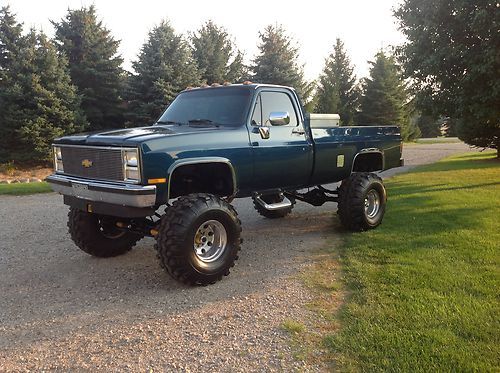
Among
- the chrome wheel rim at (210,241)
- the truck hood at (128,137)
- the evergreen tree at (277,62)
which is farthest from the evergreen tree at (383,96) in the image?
the chrome wheel rim at (210,241)

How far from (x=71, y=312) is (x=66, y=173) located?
1.80 metres

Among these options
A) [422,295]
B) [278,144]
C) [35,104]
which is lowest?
[422,295]

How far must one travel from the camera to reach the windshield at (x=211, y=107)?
5.69 m

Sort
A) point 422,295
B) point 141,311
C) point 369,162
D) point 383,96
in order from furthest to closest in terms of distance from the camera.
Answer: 1. point 383,96
2. point 369,162
3. point 422,295
4. point 141,311

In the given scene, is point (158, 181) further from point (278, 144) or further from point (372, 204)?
point (372, 204)

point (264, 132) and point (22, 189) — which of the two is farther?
point (22, 189)

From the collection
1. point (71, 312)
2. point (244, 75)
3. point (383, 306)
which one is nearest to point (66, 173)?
point (71, 312)

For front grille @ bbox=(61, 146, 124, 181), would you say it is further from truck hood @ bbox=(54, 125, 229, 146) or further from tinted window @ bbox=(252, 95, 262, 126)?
tinted window @ bbox=(252, 95, 262, 126)

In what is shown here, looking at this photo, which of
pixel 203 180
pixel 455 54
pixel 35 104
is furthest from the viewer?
pixel 35 104

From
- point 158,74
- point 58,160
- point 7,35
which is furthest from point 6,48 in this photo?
point 58,160

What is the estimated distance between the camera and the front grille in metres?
4.59

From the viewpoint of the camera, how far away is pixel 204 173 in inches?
215

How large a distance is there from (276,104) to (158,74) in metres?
20.5

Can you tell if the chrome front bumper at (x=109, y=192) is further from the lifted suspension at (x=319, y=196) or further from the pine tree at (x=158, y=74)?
the pine tree at (x=158, y=74)
